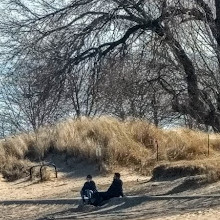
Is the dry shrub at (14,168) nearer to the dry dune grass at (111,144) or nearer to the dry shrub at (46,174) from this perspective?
the dry dune grass at (111,144)

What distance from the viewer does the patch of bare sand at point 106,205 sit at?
605 inches

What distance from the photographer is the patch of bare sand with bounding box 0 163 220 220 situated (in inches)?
605

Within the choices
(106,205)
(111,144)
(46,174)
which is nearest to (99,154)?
(111,144)

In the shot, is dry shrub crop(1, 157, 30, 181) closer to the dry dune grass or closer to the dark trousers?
the dry dune grass

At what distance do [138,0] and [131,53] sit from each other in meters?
1.26

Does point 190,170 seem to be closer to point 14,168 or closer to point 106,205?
point 106,205

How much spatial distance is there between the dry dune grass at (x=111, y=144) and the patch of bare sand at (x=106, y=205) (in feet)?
2.65

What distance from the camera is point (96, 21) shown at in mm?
18500

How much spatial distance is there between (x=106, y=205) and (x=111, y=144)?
25.4 ft

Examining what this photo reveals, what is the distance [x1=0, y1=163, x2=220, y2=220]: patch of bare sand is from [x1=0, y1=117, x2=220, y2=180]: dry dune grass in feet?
2.65

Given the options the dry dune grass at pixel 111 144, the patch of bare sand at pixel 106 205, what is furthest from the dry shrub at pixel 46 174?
the dry dune grass at pixel 111 144

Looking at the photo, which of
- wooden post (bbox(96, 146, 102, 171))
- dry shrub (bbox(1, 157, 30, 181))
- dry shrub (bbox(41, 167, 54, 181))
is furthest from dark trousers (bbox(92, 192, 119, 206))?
dry shrub (bbox(1, 157, 30, 181))

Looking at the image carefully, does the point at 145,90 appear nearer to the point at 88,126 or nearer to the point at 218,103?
the point at 218,103

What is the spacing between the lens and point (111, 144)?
25.4m
